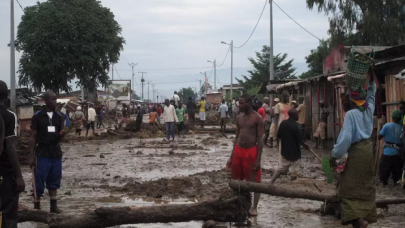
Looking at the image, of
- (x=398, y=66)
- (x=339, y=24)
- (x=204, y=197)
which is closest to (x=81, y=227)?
(x=204, y=197)

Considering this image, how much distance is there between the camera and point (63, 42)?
119 feet

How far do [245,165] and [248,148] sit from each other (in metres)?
0.27

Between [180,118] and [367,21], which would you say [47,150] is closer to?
[180,118]

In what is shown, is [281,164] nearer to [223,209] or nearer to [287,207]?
[287,207]

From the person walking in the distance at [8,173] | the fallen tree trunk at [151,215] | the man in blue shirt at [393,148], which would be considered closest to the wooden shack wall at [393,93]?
the man in blue shirt at [393,148]

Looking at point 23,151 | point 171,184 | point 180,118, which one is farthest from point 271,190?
point 180,118

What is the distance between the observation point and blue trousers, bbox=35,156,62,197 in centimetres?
830

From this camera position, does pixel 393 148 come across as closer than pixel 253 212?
No

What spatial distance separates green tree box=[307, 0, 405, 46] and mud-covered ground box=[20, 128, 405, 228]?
54.9 feet

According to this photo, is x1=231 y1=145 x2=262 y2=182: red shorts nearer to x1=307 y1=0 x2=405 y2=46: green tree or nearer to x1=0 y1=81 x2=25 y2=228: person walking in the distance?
x1=0 y1=81 x2=25 y2=228: person walking in the distance

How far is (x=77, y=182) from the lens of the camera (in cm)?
1211

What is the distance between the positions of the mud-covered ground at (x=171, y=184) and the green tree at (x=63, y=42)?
18.6 metres

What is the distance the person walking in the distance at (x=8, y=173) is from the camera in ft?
18.3

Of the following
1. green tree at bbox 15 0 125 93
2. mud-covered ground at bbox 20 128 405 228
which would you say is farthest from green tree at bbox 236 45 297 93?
mud-covered ground at bbox 20 128 405 228
